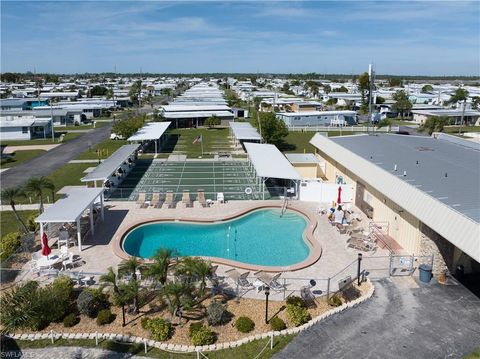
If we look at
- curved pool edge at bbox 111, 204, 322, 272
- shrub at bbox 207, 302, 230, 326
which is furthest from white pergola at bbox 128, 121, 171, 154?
shrub at bbox 207, 302, 230, 326

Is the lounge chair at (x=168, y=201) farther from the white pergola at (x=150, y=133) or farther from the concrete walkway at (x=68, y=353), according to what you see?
the white pergola at (x=150, y=133)

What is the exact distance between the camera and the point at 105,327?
14984 millimetres

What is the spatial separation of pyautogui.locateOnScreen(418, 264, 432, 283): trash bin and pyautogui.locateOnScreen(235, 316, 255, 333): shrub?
776 cm

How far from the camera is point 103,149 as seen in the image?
50344 mm

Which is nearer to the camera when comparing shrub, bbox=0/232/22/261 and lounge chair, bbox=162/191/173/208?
shrub, bbox=0/232/22/261

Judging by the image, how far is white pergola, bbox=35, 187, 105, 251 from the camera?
66.0 feet

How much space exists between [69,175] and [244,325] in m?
28.2

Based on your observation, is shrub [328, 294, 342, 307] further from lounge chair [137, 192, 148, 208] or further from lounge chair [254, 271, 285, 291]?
lounge chair [137, 192, 148, 208]

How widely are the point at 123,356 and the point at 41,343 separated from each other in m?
3.05

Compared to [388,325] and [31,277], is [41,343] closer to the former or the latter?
[31,277]

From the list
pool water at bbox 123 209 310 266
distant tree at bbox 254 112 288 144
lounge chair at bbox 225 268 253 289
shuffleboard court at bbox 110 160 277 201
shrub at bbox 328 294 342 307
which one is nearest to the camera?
shrub at bbox 328 294 342 307

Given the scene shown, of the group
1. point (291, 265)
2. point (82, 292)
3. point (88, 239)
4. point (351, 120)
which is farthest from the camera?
point (351, 120)

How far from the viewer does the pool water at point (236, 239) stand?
21828mm

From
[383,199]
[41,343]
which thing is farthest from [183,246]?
[383,199]
